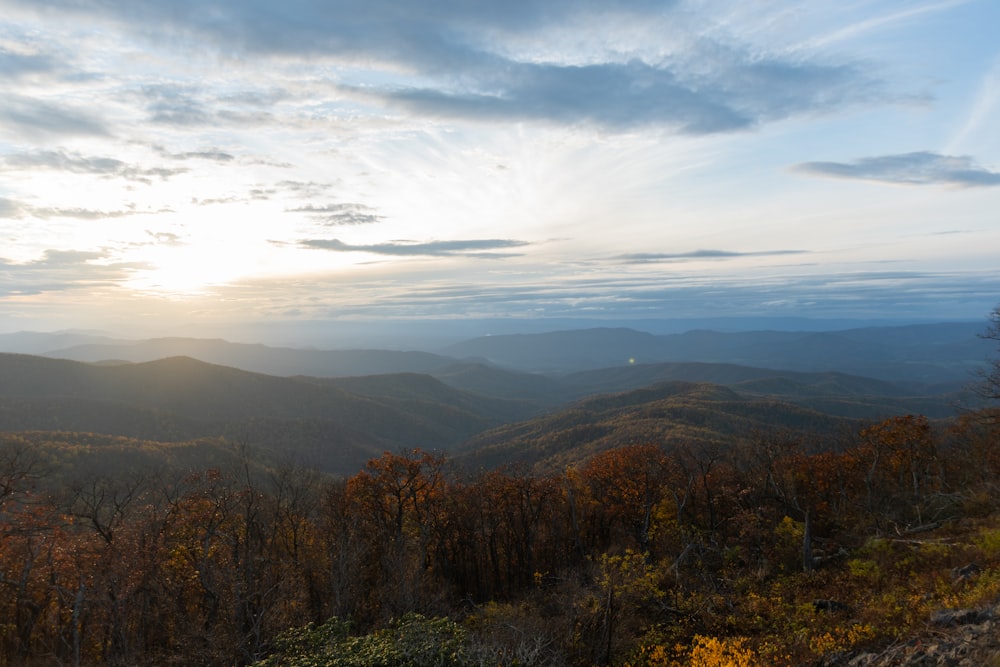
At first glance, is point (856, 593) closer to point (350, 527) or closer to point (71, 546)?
point (350, 527)

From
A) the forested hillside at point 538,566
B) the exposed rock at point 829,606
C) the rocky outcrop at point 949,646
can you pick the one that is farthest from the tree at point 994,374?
the rocky outcrop at point 949,646

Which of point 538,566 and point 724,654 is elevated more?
point 724,654

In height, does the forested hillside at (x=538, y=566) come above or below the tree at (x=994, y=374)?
below

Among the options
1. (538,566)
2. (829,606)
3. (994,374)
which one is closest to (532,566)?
(538,566)

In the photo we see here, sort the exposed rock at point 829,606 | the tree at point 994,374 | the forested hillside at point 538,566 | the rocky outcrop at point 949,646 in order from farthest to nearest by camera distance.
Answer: the tree at point 994,374, the exposed rock at point 829,606, the forested hillside at point 538,566, the rocky outcrop at point 949,646

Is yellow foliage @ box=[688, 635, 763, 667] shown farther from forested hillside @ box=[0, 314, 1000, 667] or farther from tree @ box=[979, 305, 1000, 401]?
tree @ box=[979, 305, 1000, 401]

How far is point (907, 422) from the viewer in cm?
5144

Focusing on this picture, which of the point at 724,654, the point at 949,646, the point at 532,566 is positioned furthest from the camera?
the point at 532,566

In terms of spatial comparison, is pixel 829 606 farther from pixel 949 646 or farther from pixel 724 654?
pixel 949 646

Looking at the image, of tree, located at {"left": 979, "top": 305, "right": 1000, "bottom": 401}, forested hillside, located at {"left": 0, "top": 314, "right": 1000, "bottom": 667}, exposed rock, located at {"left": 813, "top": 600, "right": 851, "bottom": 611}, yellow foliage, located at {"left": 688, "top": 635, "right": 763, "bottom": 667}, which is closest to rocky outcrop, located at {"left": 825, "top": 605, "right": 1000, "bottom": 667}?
forested hillside, located at {"left": 0, "top": 314, "right": 1000, "bottom": 667}

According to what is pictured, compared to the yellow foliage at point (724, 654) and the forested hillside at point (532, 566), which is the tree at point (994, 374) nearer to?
the forested hillside at point (532, 566)

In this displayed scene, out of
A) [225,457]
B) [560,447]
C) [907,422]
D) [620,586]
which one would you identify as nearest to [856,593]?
[620,586]

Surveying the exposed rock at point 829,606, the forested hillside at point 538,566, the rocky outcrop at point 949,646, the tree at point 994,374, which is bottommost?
the forested hillside at point 538,566

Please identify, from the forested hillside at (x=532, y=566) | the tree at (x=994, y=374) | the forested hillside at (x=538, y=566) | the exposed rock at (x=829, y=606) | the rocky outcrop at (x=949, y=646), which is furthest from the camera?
→ the tree at (x=994, y=374)
